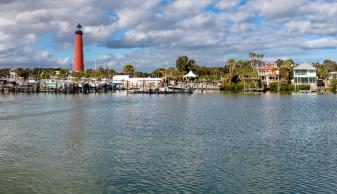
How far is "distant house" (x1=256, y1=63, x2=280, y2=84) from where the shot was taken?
154863 mm

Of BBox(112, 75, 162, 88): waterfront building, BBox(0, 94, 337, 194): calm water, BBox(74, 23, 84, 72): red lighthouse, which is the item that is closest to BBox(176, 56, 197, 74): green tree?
BBox(112, 75, 162, 88): waterfront building

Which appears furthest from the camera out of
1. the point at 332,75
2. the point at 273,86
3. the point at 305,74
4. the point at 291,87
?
the point at 332,75

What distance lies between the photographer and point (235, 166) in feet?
81.5

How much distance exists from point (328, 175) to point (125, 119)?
33.2 meters

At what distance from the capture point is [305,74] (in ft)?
476

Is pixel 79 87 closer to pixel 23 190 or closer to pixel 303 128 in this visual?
pixel 303 128

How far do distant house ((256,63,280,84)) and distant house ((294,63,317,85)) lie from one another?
29.4 feet

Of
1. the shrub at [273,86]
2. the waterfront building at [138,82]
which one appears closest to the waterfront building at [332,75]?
the shrub at [273,86]

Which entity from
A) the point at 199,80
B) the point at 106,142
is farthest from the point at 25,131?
the point at 199,80

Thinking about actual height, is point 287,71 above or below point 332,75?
above

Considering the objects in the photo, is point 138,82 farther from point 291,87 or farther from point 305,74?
point 305,74

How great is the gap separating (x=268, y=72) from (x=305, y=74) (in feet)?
57.5

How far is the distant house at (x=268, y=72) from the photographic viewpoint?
508ft

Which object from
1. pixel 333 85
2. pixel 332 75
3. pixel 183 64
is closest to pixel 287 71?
pixel 333 85
